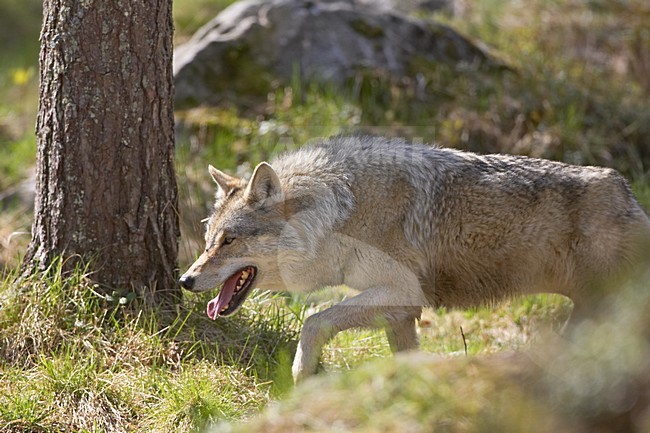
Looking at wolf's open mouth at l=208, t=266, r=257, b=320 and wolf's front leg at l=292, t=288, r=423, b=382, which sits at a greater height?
wolf's open mouth at l=208, t=266, r=257, b=320

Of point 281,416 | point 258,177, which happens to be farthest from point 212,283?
point 281,416

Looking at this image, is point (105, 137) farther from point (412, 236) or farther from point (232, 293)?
point (412, 236)

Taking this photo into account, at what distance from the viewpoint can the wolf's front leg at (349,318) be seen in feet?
15.2

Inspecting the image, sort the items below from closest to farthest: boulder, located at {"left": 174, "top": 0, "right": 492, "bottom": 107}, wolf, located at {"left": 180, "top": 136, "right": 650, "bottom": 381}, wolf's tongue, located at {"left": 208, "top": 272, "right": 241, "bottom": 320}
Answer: wolf, located at {"left": 180, "top": 136, "right": 650, "bottom": 381} < wolf's tongue, located at {"left": 208, "top": 272, "right": 241, "bottom": 320} < boulder, located at {"left": 174, "top": 0, "right": 492, "bottom": 107}

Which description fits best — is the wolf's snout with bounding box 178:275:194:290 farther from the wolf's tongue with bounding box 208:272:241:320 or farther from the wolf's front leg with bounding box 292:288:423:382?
the wolf's front leg with bounding box 292:288:423:382

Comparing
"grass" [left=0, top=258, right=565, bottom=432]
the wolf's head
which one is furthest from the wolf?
"grass" [left=0, top=258, right=565, bottom=432]

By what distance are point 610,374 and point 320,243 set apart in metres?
2.71

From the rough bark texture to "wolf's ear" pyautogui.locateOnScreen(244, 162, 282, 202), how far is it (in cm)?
67

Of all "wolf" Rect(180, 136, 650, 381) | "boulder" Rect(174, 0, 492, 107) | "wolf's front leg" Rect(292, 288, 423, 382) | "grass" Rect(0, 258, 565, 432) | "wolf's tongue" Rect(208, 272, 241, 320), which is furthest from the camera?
"boulder" Rect(174, 0, 492, 107)

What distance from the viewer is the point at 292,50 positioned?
9.80 m

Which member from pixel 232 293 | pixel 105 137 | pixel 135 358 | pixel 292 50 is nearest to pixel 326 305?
pixel 232 293

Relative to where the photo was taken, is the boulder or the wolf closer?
the wolf

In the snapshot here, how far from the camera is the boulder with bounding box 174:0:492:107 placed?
382 inches

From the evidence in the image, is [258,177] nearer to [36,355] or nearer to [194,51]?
[36,355]
